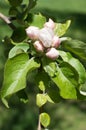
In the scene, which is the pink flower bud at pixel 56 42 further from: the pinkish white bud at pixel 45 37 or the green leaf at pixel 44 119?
the green leaf at pixel 44 119

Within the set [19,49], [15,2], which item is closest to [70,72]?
[19,49]

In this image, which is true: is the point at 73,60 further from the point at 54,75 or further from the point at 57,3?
the point at 57,3

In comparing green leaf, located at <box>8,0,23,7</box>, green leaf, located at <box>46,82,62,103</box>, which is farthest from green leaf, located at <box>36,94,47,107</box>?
green leaf, located at <box>8,0,23,7</box>

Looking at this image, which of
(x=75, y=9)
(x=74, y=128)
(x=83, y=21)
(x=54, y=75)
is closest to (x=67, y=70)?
(x=54, y=75)

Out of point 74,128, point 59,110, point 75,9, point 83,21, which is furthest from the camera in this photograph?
point 75,9

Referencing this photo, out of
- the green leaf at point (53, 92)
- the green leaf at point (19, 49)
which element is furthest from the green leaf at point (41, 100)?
the green leaf at point (19, 49)

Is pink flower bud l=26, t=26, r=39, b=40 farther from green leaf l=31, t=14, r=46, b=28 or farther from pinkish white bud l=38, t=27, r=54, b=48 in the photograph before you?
green leaf l=31, t=14, r=46, b=28

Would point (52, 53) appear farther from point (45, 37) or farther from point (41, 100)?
point (41, 100)
